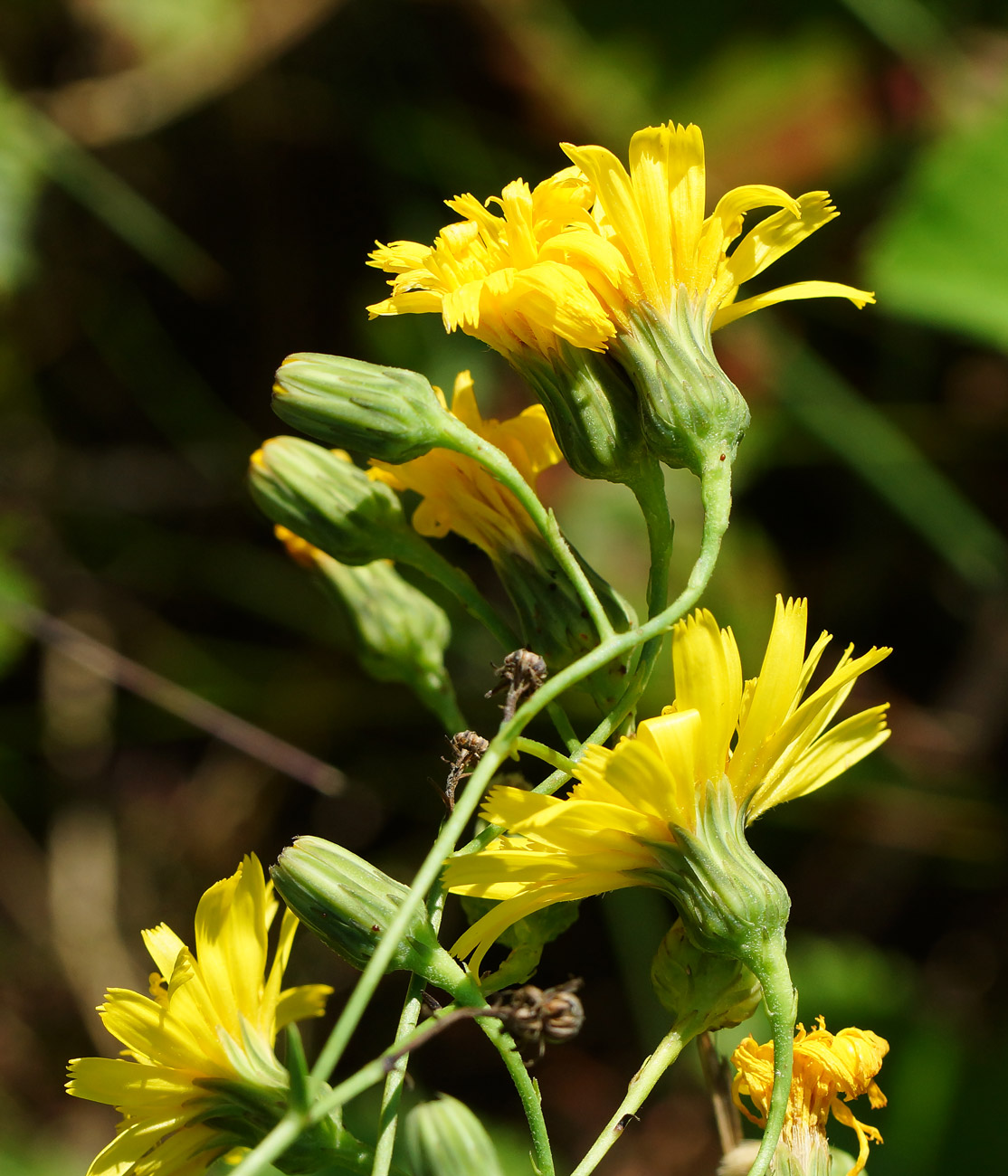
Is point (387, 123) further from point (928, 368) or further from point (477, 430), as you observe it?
point (477, 430)

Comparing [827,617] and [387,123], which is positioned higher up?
[387,123]

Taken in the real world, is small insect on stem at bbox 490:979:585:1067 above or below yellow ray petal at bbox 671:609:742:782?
below

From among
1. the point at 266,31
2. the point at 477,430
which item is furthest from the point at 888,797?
the point at 266,31

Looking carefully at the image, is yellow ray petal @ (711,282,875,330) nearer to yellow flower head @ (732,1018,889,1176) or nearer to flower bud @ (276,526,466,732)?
flower bud @ (276,526,466,732)

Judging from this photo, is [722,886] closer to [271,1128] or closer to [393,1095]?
[393,1095]

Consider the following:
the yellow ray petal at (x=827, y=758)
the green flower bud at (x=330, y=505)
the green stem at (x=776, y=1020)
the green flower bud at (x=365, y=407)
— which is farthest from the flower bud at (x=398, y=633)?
the green stem at (x=776, y=1020)

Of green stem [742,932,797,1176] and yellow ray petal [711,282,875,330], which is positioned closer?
green stem [742,932,797,1176]

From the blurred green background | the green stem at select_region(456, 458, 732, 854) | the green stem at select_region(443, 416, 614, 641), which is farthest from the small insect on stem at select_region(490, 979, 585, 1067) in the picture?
the blurred green background
